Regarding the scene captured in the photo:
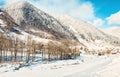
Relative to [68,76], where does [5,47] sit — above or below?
above

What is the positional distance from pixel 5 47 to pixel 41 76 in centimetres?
7358

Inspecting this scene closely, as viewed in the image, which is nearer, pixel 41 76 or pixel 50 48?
pixel 41 76

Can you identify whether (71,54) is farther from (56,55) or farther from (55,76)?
(55,76)

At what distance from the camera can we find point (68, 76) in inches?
2477

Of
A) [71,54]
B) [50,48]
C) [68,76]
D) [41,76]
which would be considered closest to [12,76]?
[41,76]

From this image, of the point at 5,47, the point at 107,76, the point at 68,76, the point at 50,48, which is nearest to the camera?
the point at 107,76

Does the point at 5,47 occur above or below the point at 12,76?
above

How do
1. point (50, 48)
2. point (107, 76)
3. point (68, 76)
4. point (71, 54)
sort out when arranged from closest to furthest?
point (107, 76)
point (68, 76)
point (50, 48)
point (71, 54)

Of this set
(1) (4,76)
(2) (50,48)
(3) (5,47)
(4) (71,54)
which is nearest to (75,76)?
(1) (4,76)

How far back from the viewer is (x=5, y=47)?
130250 mm

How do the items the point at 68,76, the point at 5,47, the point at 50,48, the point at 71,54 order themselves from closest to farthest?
the point at 68,76
the point at 5,47
the point at 50,48
the point at 71,54

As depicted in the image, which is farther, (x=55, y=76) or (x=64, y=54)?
(x=64, y=54)

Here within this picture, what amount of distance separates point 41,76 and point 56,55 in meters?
95.2

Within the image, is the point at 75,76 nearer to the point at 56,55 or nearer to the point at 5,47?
the point at 5,47
